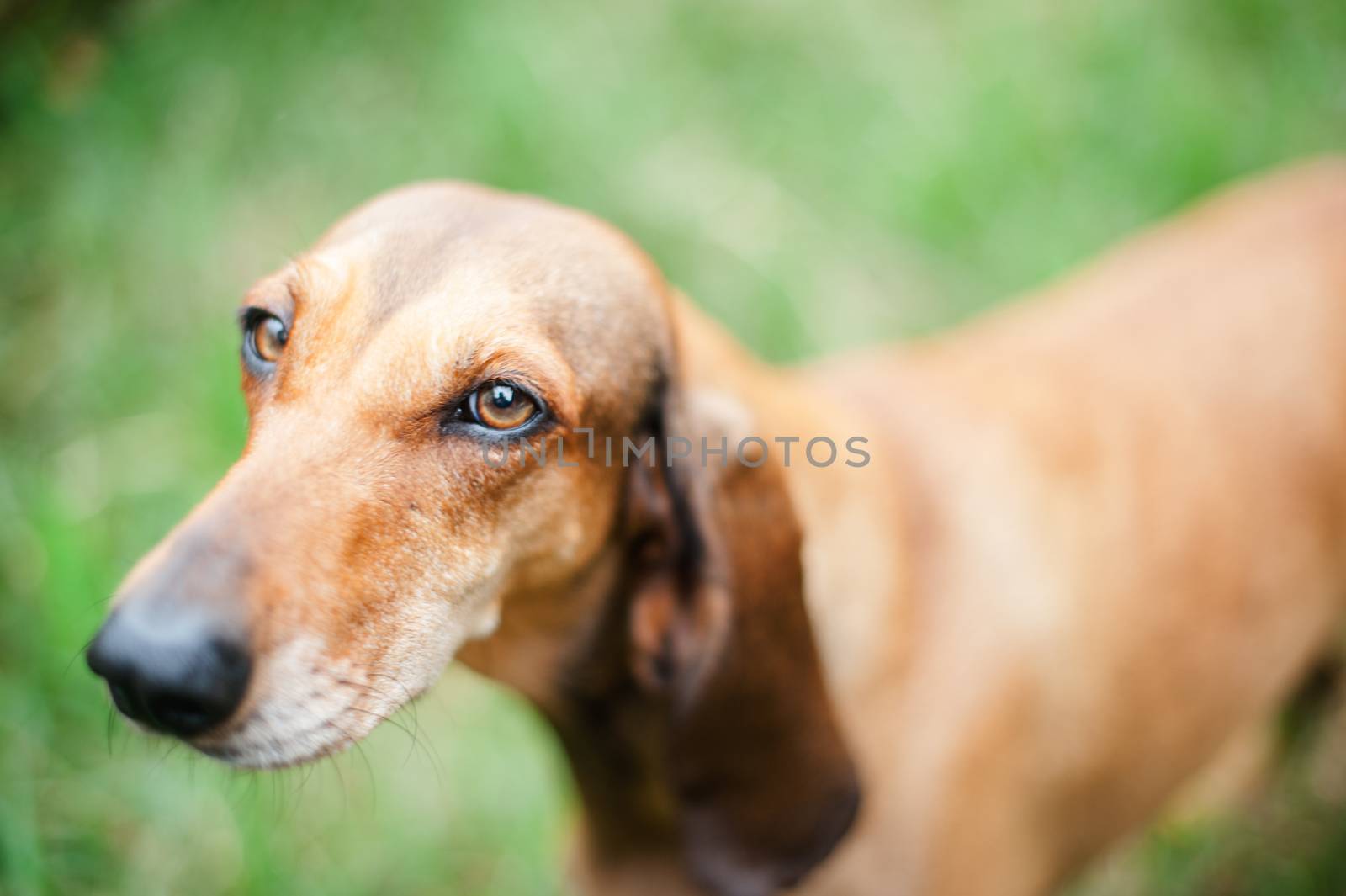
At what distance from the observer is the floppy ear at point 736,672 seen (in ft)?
8.19

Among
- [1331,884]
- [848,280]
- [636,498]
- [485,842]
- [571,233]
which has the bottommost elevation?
[1331,884]

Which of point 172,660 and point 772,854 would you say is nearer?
point 172,660

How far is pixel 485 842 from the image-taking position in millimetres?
4180

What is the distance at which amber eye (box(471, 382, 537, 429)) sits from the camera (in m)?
2.30

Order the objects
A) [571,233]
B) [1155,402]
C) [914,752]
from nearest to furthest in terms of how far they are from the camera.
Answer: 1. [571,233]
2. [914,752]
3. [1155,402]

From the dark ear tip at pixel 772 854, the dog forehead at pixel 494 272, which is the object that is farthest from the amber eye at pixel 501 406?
the dark ear tip at pixel 772 854

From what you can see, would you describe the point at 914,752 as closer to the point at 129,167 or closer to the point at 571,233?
the point at 571,233

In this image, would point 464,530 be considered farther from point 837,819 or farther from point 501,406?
point 837,819

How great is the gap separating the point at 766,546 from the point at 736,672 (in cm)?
31

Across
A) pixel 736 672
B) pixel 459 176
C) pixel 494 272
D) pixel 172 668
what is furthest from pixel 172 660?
pixel 459 176

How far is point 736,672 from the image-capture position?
2.55 metres

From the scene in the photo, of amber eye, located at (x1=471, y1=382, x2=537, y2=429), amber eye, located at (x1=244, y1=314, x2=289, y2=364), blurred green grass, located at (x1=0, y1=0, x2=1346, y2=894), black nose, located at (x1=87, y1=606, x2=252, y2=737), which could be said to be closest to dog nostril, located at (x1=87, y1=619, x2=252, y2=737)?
black nose, located at (x1=87, y1=606, x2=252, y2=737)

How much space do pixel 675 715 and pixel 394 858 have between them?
191 cm

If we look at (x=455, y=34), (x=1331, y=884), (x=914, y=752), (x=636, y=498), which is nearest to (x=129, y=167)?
(x=455, y=34)
